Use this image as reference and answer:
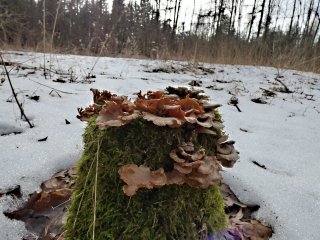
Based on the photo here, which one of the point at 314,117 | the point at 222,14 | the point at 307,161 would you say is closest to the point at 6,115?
the point at 307,161

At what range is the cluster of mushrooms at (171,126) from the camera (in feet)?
2.82

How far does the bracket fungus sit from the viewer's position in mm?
904

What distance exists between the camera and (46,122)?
7.44 ft

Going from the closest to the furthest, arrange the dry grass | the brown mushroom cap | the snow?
the brown mushroom cap → the snow → the dry grass

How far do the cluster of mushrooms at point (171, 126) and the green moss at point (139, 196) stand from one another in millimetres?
51

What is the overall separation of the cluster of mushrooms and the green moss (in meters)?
0.05

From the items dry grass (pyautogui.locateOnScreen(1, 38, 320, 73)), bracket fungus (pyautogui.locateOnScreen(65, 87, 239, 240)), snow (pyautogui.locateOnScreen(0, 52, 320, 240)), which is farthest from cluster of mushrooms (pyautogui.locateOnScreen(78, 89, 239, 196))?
dry grass (pyautogui.locateOnScreen(1, 38, 320, 73))

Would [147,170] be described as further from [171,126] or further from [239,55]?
[239,55]

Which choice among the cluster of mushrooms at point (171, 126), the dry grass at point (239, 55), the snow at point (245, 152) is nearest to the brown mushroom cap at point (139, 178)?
the cluster of mushrooms at point (171, 126)

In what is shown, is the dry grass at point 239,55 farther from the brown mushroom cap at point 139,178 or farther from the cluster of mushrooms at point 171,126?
the brown mushroom cap at point 139,178

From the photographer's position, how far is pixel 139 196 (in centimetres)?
95

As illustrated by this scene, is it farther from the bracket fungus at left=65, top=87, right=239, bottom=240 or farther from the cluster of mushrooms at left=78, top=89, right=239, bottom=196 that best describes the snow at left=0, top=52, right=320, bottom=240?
the cluster of mushrooms at left=78, top=89, right=239, bottom=196

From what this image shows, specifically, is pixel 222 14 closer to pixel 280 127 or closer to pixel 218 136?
pixel 280 127

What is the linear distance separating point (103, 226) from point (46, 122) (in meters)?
1.54
